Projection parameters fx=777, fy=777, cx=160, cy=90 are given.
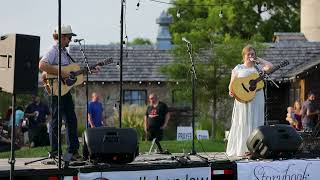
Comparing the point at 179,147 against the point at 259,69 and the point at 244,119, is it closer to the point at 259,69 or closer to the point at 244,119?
the point at 244,119

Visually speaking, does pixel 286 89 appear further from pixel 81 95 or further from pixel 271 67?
pixel 271 67

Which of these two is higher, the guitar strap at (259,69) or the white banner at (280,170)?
the guitar strap at (259,69)

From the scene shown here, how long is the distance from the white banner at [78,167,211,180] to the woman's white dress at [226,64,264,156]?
154cm

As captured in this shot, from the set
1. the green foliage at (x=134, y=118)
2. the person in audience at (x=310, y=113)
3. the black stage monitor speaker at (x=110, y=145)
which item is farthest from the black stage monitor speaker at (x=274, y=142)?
the green foliage at (x=134, y=118)

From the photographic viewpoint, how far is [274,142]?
980 cm

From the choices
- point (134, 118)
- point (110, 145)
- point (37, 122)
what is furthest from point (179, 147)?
point (134, 118)

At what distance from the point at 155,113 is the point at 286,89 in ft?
48.1

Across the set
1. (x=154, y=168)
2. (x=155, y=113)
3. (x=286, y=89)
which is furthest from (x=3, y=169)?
(x=286, y=89)

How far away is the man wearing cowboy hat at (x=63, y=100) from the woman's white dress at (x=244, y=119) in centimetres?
239

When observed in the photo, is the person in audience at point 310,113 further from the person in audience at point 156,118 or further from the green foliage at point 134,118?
the green foliage at point 134,118

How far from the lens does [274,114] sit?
28453mm

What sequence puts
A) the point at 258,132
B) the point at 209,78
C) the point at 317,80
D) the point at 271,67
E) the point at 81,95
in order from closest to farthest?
1. the point at 258,132
2. the point at 271,67
3. the point at 209,78
4. the point at 317,80
5. the point at 81,95

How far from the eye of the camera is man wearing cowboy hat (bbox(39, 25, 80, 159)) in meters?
9.72

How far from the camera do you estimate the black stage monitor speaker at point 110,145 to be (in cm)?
912
